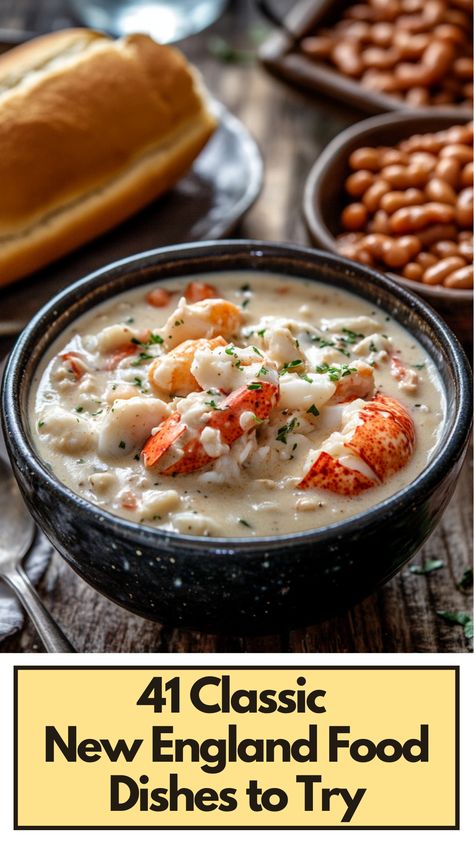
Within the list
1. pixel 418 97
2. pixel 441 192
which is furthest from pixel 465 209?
pixel 418 97

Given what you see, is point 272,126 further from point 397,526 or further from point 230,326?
point 397,526

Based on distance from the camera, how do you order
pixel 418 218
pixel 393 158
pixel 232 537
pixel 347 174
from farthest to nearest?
pixel 347 174, pixel 393 158, pixel 418 218, pixel 232 537

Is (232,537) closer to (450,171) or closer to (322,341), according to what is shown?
(322,341)

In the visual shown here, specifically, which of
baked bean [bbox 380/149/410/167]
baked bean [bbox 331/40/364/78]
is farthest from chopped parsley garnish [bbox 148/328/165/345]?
baked bean [bbox 331/40/364/78]

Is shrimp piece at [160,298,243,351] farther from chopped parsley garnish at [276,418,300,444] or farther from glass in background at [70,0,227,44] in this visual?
glass in background at [70,0,227,44]

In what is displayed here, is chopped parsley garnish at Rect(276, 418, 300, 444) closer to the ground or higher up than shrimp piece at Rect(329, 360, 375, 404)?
closer to the ground

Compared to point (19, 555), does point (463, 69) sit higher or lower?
higher
